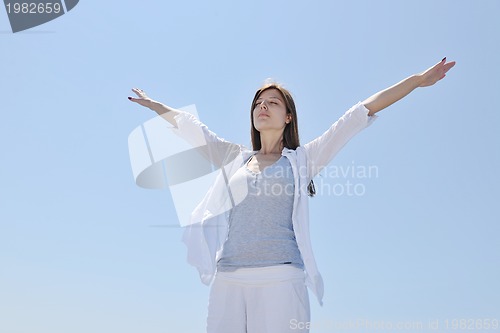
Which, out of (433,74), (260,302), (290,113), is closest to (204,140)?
(290,113)

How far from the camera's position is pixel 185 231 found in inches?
203

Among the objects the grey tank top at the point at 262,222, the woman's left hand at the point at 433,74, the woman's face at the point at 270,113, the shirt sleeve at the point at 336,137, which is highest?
the woman's left hand at the point at 433,74

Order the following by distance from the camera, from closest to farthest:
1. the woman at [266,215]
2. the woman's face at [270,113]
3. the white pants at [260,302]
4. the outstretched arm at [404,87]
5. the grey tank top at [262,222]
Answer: the white pants at [260,302] → the woman at [266,215] → the grey tank top at [262,222] → the outstretched arm at [404,87] → the woman's face at [270,113]

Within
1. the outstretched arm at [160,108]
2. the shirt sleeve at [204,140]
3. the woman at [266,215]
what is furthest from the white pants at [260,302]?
the outstretched arm at [160,108]

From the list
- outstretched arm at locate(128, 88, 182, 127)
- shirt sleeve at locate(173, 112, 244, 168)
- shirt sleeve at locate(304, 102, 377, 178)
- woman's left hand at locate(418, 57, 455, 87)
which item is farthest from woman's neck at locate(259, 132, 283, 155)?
woman's left hand at locate(418, 57, 455, 87)

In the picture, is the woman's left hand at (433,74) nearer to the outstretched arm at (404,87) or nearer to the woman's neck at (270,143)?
the outstretched arm at (404,87)

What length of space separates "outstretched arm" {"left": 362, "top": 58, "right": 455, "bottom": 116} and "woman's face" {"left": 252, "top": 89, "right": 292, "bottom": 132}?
2.88 ft

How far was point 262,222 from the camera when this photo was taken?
186 inches

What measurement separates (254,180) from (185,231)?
86 cm

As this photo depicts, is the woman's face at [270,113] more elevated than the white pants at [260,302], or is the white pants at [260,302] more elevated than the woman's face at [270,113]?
the woman's face at [270,113]

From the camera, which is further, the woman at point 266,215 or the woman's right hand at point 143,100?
the woman's right hand at point 143,100

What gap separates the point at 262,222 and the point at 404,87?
1.85 meters

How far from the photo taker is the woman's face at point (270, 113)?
5.41m

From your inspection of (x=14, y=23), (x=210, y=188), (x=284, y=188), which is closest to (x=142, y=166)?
(x=210, y=188)
